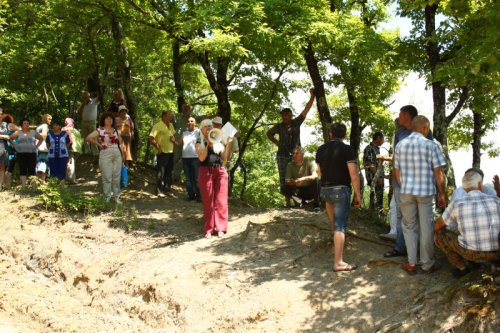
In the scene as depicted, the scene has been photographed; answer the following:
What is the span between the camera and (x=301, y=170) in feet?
31.6

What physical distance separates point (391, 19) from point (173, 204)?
11191mm

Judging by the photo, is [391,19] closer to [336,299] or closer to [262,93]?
[262,93]

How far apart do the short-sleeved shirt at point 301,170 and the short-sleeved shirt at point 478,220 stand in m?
4.22

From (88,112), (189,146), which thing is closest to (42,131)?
(88,112)

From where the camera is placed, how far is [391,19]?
59.6 feet

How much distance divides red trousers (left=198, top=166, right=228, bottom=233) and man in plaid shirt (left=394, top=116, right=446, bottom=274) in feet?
10.4

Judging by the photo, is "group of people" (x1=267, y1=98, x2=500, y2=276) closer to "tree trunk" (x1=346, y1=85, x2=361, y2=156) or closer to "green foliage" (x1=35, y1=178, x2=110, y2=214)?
"green foliage" (x1=35, y1=178, x2=110, y2=214)

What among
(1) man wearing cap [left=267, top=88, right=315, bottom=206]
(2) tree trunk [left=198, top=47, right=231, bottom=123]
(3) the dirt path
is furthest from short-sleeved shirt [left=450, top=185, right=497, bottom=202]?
(2) tree trunk [left=198, top=47, right=231, bottom=123]

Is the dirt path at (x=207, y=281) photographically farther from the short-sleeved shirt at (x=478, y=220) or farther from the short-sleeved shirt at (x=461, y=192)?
the short-sleeved shirt at (x=461, y=192)

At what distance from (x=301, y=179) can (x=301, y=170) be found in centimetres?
24

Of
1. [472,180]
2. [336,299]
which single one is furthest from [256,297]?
[472,180]

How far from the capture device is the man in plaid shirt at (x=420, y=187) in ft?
19.3

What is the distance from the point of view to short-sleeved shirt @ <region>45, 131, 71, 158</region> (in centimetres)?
1148

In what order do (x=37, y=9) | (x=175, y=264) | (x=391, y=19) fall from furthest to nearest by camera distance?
(x=391, y=19), (x=37, y=9), (x=175, y=264)
